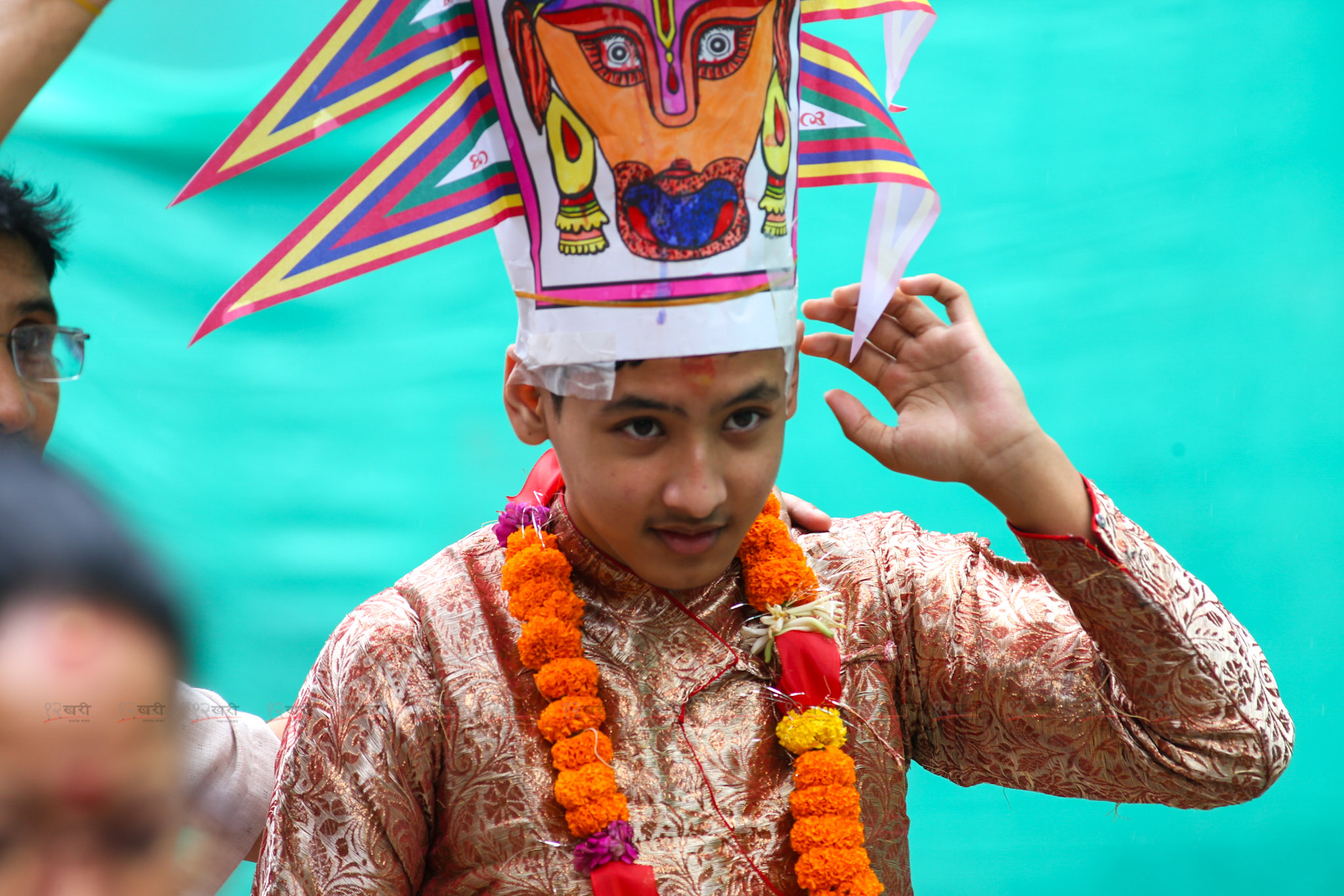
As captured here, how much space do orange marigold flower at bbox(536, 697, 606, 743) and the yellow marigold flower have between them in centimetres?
25

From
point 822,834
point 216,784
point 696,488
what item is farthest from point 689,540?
point 216,784

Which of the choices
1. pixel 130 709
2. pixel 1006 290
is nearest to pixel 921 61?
pixel 1006 290

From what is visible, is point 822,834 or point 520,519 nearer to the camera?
point 822,834

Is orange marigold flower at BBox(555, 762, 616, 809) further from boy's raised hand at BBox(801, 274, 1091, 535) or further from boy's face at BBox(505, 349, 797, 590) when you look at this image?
boy's raised hand at BBox(801, 274, 1091, 535)

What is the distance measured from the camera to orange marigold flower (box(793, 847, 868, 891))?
1567mm

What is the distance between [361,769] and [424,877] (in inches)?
7.8

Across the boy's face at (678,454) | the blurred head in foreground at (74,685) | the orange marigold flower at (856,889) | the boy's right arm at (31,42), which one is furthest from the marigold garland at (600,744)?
the blurred head in foreground at (74,685)

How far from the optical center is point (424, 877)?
164 cm

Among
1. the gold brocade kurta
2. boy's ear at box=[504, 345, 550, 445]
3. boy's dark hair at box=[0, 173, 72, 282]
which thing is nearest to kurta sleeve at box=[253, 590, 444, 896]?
the gold brocade kurta

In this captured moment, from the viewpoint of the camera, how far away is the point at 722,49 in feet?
4.83

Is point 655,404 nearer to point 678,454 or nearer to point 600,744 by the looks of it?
point 678,454

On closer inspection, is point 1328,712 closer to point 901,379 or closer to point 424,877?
point 901,379

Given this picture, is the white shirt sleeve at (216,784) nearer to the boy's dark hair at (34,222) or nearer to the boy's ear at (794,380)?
the boy's dark hair at (34,222)

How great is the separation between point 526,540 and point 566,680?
0.71 ft
